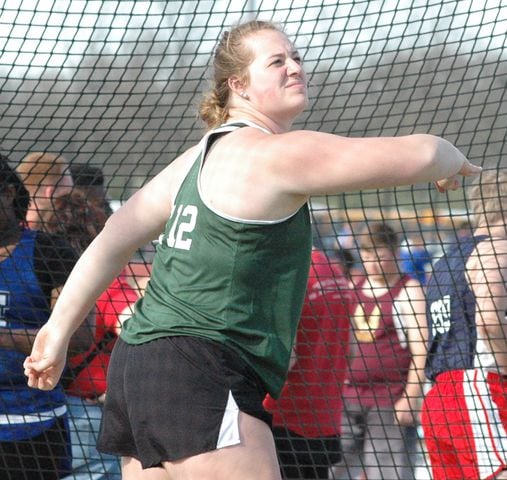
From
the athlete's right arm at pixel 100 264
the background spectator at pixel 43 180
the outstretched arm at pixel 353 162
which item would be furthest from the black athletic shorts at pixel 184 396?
the background spectator at pixel 43 180

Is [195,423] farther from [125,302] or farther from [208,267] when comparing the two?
[125,302]

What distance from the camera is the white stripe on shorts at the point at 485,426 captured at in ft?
11.8

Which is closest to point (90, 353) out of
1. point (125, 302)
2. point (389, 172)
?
point (125, 302)

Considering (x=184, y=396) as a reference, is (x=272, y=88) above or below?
above

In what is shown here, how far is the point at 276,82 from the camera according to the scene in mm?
2430

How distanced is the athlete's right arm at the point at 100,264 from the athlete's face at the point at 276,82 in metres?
0.21

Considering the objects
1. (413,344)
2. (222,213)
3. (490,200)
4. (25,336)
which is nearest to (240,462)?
(222,213)

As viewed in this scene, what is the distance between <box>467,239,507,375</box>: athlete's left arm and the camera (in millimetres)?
3541

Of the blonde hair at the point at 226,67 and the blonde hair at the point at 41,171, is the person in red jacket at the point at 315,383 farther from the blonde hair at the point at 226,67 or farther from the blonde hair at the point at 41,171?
the blonde hair at the point at 226,67

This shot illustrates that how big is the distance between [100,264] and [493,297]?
5.40 ft

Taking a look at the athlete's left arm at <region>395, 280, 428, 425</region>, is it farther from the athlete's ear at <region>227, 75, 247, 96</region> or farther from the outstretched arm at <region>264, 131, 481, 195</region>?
the outstretched arm at <region>264, 131, 481, 195</region>

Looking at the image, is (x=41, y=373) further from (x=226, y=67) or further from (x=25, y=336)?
(x=25, y=336)

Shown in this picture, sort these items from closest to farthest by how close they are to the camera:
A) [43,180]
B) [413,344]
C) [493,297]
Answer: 1. [493,297]
2. [43,180]
3. [413,344]

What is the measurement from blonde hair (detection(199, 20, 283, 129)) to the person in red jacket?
1682 mm
